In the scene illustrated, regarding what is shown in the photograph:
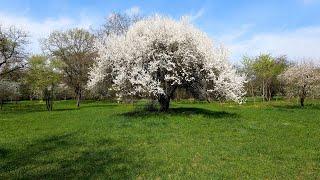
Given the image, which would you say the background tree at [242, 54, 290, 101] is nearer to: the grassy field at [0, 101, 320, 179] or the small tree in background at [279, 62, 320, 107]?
the small tree in background at [279, 62, 320, 107]

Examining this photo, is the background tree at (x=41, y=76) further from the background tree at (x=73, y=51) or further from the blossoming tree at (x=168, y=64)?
the blossoming tree at (x=168, y=64)

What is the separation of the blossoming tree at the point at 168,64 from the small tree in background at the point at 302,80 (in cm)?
2692

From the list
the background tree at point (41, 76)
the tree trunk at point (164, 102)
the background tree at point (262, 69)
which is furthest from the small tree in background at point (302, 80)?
the background tree at point (41, 76)

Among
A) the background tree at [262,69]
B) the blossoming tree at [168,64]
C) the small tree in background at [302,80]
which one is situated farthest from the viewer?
the background tree at [262,69]

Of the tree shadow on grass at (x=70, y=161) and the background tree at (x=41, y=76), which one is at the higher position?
the background tree at (x=41, y=76)

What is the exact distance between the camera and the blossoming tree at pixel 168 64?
3478cm

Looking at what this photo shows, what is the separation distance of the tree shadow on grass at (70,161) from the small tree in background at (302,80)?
147 feet

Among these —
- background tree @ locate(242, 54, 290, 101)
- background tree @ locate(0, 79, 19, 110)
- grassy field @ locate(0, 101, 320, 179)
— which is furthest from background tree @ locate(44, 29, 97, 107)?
grassy field @ locate(0, 101, 320, 179)

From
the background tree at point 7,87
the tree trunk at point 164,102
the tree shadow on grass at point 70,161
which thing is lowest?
the tree shadow on grass at point 70,161

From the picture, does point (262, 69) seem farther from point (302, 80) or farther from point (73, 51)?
point (73, 51)

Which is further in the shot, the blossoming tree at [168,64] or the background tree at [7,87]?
the background tree at [7,87]

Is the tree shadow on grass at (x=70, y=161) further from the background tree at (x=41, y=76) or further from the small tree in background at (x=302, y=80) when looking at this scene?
the small tree in background at (x=302, y=80)

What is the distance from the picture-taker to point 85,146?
63.5 ft

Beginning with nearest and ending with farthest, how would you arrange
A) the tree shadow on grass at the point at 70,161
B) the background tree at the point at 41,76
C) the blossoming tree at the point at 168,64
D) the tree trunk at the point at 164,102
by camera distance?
the tree shadow on grass at the point at 70,161 → the blossoming tree at the point at 168,64 → the tree trunk at the point at 164,102 → the background tree at the point at 41,76
